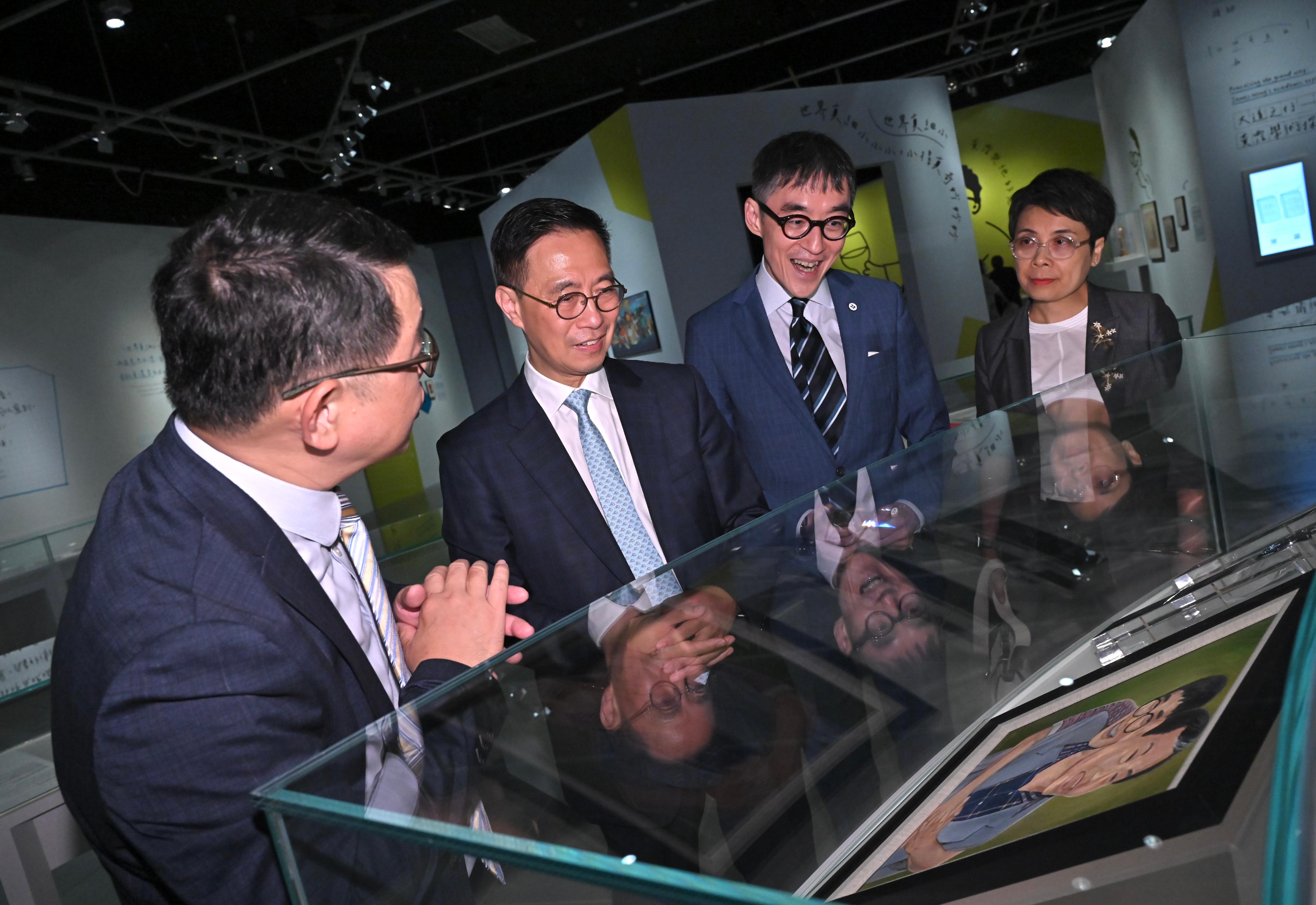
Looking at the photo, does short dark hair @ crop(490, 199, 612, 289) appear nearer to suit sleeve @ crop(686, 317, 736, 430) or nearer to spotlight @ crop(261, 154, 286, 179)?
suit sleeve @ crop(686, 317, 736, 430)

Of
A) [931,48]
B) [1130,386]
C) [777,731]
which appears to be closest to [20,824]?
[777,731]

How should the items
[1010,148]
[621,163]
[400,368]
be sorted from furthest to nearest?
[1010,148] → [621,163] → [400,368]

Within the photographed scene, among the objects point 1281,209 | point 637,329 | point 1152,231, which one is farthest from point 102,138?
point 1152,231

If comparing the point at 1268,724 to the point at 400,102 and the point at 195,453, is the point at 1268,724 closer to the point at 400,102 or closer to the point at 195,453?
the point at 195,453

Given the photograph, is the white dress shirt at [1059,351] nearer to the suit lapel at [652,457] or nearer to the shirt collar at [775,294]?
the shirt collar at [775,294]

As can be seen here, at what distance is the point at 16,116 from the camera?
20.2 feet

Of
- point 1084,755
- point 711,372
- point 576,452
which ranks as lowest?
point 1084,755

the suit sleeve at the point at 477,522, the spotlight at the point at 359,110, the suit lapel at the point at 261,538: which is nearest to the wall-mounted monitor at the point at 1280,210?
the spotlight at the point at 359,110

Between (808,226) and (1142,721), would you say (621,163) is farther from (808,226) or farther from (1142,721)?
(1142,721)

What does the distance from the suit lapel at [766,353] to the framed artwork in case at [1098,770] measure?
145 centimetres

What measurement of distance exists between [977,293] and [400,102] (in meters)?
6.97

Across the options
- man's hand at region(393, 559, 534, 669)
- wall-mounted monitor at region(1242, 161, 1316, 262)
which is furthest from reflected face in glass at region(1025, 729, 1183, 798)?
wall-mounted monitor at region(1242, 161, 1316, 262)

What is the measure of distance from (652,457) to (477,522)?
0.43m

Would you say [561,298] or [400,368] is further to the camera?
[561,298]
